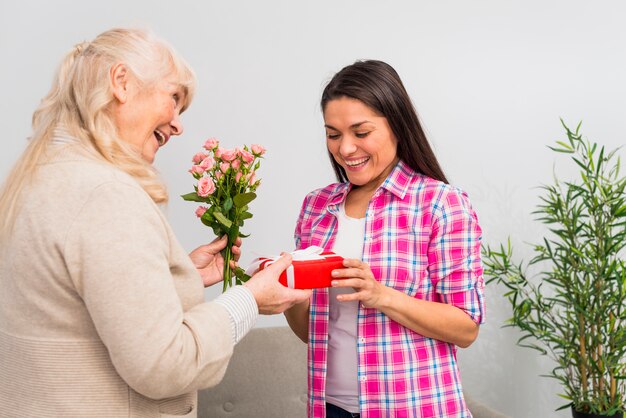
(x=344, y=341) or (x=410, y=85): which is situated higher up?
(x=410, y=85)

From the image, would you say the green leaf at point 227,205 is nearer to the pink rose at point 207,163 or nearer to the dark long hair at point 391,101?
the pink rose at point 207,163

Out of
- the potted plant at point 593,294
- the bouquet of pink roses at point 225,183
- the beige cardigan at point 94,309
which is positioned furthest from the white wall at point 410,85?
the beige cardigan at point 94,309

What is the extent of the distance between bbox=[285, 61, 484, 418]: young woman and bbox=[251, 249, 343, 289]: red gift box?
0.03 meters

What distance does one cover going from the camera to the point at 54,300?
119cm

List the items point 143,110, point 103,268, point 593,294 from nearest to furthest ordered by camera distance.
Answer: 1. point 103,268
2. point 143,110
3. point 593,294

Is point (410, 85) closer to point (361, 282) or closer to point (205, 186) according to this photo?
point (205, 186)

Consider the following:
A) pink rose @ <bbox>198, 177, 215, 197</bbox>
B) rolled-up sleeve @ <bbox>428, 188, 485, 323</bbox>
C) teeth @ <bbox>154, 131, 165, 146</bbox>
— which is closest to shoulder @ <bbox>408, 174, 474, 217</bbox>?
rolled-up sleeve @ <bbox>428, 188, 485, 323</bbox>

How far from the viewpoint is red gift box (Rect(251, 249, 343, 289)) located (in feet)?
5.27

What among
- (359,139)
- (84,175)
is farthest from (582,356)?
(84,175)

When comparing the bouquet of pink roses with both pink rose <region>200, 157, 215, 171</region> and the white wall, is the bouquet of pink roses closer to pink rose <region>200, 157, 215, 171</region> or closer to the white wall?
pink rose <region>200, 157, 215, 171</region>

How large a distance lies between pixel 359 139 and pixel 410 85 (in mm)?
1601

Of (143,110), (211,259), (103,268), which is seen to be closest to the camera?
(103,268)

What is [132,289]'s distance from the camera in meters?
1.12

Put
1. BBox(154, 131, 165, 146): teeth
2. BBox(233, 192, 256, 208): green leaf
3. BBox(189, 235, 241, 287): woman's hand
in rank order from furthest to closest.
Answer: BBox(189, 235, 241, 287): woman's hand → BBox(233, 192, 256, 208): green leaf → BBox(154, 131, 165, 146): teeth
